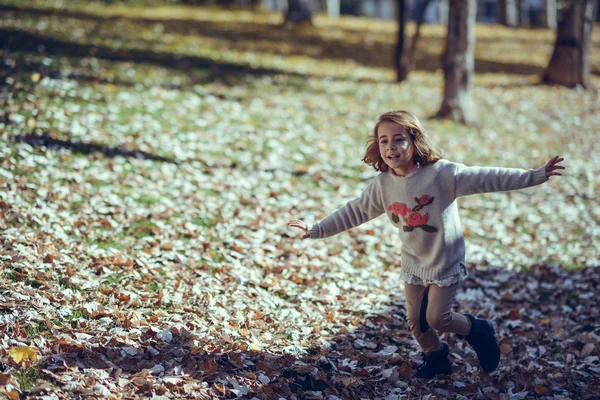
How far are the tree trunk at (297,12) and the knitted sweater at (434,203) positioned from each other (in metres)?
17.2

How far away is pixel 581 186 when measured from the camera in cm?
1111

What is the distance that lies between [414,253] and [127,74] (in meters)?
9.20

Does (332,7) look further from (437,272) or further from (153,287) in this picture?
(437,272)

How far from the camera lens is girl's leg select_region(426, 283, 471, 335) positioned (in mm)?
4645

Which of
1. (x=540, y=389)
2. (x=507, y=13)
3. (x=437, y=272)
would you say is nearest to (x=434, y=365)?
(x=540, y=389)

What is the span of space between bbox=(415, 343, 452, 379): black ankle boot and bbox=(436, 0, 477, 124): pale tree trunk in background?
8.89 meters

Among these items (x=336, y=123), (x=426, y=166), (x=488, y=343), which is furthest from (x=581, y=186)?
(x=426, y=166)

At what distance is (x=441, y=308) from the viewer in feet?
15.4

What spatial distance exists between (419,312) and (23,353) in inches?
112

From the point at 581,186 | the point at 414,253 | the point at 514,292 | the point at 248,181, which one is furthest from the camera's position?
the point at 581,186

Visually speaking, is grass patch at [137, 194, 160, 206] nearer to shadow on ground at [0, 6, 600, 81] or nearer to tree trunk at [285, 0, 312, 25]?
shadow on ground at [0, 6, 600, 81]

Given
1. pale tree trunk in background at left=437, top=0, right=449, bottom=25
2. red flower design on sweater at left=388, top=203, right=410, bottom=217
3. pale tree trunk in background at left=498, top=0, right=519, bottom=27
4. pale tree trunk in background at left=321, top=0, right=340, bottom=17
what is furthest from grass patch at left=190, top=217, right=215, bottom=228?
pale tree trunk in background at left=437, top=0, right=449, bottom=25

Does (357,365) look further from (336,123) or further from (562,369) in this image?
(336,123)

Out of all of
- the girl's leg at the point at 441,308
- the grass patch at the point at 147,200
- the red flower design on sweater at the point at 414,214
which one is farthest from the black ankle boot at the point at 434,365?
the grass patch at the point at 147,200
